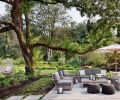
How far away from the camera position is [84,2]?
18.8 metres

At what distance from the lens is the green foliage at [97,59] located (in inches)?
1082

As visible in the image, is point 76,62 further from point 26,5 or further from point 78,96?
point 78,96

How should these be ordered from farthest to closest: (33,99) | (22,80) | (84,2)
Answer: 1. (84,2)
2. (22,80)
3. (33,99)

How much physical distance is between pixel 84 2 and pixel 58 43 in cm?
287

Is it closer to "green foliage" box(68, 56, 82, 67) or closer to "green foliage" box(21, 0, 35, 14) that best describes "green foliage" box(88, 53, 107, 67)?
"green foliage" box(68, 56, 82, 67)

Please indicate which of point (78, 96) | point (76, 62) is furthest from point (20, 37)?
point (76, 62)

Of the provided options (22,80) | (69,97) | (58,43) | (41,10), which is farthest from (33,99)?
(41,10)

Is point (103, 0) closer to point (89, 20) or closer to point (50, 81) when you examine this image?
point (89, 20)

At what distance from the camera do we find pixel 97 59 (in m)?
28.2

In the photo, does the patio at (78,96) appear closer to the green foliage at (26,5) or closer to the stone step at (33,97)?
the stone step at (33,97)

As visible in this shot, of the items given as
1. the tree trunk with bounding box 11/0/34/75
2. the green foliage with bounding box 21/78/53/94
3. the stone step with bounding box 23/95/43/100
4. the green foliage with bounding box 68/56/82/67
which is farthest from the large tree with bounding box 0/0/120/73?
the green foliage with bounding box 68/56/82/67

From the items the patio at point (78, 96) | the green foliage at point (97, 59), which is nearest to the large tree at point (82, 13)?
the patio at point (78, 96)

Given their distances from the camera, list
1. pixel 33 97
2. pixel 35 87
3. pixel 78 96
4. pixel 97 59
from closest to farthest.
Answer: pixel 33 97
pixel 78 96
pixel 35 87
pixel 97 59

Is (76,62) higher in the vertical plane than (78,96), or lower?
higher
